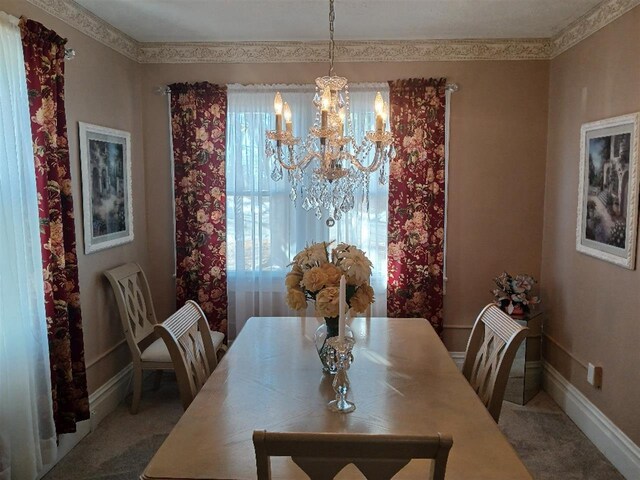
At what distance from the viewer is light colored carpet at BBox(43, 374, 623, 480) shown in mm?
2650

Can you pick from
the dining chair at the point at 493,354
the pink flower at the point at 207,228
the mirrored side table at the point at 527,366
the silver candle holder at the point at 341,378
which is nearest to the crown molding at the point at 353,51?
the pink flower at the point at 207,228

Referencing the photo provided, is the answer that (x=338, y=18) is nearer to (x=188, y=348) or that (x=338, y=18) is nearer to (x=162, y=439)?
(x=188, y=348)

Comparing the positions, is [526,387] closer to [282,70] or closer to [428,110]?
[428,110]

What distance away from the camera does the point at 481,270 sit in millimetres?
3834

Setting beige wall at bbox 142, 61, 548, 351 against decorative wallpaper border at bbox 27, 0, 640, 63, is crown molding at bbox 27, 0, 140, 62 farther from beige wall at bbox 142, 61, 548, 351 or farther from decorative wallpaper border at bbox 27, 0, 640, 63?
beige wall at bbox 142, 61, 548, 351

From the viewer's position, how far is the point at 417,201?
374cm

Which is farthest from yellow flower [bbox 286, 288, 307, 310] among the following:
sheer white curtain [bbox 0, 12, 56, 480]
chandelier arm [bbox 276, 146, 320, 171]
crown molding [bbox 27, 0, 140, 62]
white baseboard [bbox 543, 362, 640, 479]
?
crown molding [bbox 27, 0, 140, 62]

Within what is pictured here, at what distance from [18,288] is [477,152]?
3.09 metres

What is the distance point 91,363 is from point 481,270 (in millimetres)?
2830

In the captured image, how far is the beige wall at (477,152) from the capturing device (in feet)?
12.1

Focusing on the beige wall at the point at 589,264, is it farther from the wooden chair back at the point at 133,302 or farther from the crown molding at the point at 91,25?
the crown molding at the point at 91,25

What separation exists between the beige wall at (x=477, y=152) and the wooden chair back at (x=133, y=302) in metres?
0.71

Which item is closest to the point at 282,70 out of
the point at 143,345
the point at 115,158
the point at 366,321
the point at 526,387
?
the point at 115,158

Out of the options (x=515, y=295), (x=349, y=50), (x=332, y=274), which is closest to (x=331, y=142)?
(x=332, y=274)
